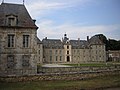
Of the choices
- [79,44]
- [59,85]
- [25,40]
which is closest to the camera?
[59,85]

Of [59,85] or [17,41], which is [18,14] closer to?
[17,41]

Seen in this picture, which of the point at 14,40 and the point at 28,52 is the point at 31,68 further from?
the point at 14,40

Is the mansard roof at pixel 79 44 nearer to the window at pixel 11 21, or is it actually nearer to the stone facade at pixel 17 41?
the stone facade at pixel 17 41

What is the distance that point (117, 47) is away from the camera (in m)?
90.9

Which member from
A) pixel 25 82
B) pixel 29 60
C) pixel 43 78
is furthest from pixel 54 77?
pixel 29 60

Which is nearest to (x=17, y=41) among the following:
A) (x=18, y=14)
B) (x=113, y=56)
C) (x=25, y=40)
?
(x=25, y=40)

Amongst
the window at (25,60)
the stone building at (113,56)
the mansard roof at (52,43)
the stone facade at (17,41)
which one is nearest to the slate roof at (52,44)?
the mansard roof at (52,43)

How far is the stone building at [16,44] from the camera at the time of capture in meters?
26.1

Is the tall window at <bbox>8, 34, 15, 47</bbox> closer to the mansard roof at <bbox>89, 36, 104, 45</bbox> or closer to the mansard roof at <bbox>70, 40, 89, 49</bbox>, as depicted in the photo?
the mansard roof at <bbox>70, 40, 89, 49</bbox>

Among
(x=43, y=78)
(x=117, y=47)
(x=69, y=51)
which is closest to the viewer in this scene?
(x=43, y=78)

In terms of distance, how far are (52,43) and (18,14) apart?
130 feet

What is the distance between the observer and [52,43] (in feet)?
221

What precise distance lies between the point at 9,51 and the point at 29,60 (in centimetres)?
284

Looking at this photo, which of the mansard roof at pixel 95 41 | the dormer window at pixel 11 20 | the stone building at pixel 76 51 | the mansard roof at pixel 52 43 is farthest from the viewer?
the mansard roof at pixel 95 41
